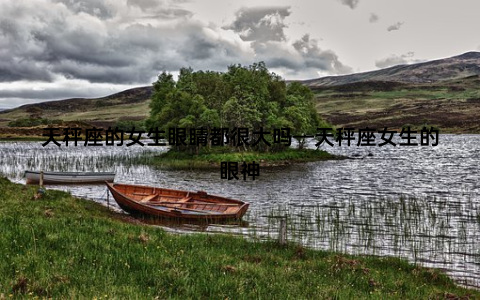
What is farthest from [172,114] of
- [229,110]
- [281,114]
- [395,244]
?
[395,244]

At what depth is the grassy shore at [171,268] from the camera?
32.8 ft

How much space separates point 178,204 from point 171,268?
19.4 meters

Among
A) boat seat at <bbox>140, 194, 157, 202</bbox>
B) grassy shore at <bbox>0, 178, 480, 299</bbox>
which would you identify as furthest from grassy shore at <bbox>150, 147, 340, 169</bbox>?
grassy shore at <bbox>0, 178, 480, 299</bbox>

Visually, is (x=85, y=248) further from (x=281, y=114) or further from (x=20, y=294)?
(x=281, y=114)

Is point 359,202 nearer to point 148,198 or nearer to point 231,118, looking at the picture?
point 148,198

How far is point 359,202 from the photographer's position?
1473 inches

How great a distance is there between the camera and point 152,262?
12.1 m

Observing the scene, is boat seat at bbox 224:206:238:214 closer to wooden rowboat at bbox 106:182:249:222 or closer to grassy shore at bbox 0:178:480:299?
wooden rowboat at bbox 106:182:249:222

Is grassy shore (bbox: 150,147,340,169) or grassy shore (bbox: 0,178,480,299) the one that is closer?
grassy shore (bbox: 0,178,480,299)

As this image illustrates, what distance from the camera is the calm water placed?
73.1 ft

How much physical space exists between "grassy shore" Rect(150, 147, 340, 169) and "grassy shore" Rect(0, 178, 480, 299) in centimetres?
5114

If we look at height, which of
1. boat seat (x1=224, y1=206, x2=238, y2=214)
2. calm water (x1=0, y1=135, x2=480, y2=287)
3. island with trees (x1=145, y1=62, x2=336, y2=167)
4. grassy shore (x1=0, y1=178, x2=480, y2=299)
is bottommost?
calm water (x1=0, y1=135, x2=480, y2=287)

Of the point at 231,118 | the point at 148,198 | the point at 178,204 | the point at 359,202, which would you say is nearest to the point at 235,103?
the point at 231,118

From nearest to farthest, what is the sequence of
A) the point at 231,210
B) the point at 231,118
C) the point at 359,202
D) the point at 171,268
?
1. the point at 171,268
2. the point at 231,210
3. the point at 359,202
4. the point at 231,118
